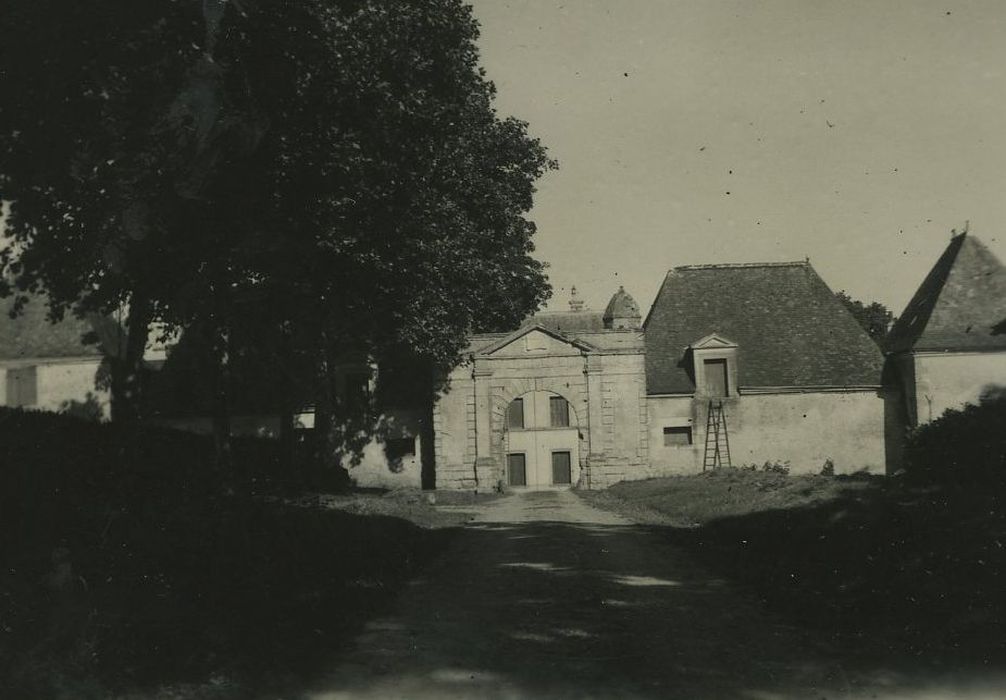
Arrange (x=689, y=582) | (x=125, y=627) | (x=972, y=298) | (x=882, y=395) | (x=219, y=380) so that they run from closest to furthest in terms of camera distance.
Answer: (x=125, y=627) < (x=689, y=582) < (x=219, y=380) < (x=972, y=298) < (x=882, y=395)

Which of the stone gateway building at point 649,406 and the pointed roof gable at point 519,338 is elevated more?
the pointed roof gable at point 519,338

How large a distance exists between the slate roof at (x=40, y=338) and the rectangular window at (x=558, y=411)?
18.7 m

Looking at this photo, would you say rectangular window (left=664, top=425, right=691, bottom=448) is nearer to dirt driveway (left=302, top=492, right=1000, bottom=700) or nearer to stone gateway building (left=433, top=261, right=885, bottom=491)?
stone gateway building (left=433, top=261, right=885, bottom=491)

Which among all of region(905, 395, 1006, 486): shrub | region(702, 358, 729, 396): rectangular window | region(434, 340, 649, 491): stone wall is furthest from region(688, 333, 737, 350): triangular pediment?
region(905, 395, 1006, 486): shrub

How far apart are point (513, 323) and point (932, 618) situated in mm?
30416

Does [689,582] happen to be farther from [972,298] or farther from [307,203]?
[972,298]

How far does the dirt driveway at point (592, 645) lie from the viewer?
5.70 m

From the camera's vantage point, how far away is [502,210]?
27.4 metres

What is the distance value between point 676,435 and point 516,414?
6.60 m

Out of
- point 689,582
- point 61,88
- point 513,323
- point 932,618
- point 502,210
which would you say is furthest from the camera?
point 513,323

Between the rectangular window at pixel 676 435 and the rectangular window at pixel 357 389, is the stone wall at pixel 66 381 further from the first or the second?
the rectangular window at pixel 676 435

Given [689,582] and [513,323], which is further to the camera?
[513,323]

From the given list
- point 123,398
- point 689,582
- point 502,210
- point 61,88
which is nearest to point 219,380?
point 123,398

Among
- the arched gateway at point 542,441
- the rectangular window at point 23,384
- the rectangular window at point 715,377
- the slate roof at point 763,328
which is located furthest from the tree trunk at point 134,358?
the rectangular window at point 715,377
